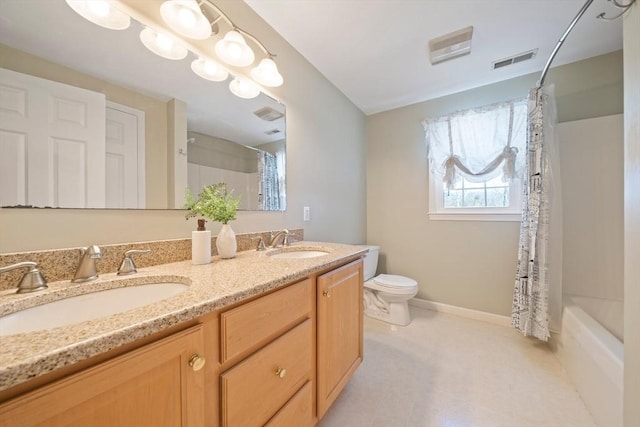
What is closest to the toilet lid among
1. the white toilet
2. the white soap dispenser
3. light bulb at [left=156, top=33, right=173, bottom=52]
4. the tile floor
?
the white toilet

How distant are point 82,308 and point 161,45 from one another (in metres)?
1.09

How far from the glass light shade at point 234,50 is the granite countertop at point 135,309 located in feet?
3.43

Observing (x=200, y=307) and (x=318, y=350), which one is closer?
(x=200, y=307)

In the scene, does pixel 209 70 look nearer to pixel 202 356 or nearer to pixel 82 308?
pixel 82 308

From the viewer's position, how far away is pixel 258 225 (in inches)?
60.2

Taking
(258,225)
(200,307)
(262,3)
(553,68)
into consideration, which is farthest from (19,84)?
(553,68)

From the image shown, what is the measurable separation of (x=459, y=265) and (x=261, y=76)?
2.44 m

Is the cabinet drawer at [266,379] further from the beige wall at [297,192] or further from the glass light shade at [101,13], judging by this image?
the glass light shade at [101,13]

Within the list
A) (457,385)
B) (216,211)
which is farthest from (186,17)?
(457,385)

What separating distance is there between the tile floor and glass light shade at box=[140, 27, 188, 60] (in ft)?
6.33

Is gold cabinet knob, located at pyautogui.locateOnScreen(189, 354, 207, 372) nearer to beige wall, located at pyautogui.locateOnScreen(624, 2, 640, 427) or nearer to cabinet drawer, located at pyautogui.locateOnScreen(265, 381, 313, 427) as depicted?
cabinet drawer, located at pyautogui.locateOnScreen(265, 381, 313, 427)

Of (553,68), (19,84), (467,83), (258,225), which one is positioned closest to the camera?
(19,84)

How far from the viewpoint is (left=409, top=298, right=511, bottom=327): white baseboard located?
7.25 feet

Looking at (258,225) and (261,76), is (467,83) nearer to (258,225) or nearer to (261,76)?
(261,76)
